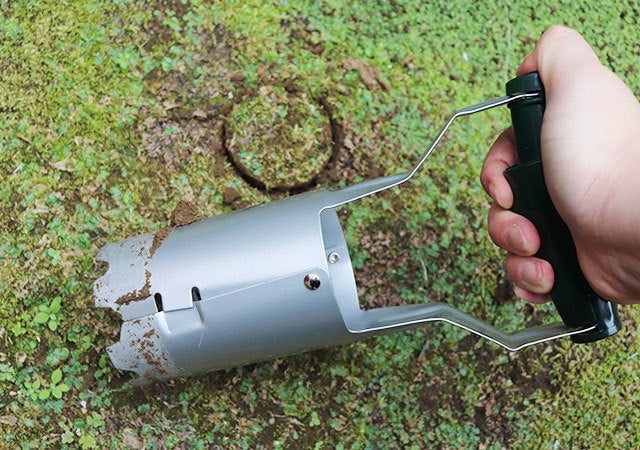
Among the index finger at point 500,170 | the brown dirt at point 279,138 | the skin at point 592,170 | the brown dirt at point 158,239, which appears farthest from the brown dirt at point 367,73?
the brown dirt at point 158,239

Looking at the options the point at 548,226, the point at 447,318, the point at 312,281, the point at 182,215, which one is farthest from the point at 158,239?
the point at 548,226

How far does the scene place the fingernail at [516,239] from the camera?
5.06ft

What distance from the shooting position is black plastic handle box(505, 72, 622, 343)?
1.51m

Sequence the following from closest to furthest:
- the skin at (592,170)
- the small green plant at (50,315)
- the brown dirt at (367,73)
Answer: the skin at (592,170) → the small green plant at (50,315) → the brown dirt at (367,73)

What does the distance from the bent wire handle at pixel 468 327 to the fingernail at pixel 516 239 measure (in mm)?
205

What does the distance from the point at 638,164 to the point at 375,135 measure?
846 mm

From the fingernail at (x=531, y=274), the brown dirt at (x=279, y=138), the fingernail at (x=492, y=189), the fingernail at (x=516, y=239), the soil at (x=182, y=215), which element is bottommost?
the fingernail at (x=531, y=274)

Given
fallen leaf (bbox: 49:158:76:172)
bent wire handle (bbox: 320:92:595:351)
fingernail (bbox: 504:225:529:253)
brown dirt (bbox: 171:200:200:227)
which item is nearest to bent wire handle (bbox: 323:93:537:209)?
bent wire handle (bbox: 320:92:595:351)

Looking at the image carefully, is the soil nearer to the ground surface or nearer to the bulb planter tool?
the bulb planter tool

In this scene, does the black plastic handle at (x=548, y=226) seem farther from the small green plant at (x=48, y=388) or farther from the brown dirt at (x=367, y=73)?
the small green plant at (x=48, y=388)

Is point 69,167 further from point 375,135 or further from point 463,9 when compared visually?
point 463,9

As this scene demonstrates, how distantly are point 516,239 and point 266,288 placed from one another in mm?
625

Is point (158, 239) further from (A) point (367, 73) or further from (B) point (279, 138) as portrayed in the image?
(A) point (367, 73)

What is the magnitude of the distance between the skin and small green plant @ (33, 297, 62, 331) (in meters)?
1.29
